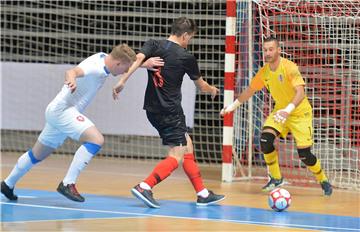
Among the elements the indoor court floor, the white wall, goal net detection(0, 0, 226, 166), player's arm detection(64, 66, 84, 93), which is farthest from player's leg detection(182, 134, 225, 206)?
the white wall

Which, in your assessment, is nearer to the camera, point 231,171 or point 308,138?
point 308,138

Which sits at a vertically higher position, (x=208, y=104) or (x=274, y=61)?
(x=274, y=61)

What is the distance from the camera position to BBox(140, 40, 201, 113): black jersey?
367 inches

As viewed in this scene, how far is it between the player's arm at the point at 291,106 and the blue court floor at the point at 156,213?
112 cm

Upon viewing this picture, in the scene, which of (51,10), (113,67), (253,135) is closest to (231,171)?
(253,135)

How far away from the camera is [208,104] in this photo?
14.2 m

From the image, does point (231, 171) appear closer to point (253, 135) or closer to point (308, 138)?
point (253, 135)

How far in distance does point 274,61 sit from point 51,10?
543 cm

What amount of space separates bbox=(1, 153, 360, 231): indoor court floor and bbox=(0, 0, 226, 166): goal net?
208 cm

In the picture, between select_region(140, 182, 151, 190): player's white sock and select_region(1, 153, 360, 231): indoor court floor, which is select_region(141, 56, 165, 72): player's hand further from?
select_region(1, 153, 360, 231): indoor court floor

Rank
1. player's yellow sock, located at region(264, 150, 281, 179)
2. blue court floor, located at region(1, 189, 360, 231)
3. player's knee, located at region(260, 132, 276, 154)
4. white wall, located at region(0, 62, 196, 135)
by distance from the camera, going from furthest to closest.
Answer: white wall, located at region(0, 62, 196, 135) < player's yellow sock, located at region(264, 150, 281, 179) < player's knee, located at region(260, 132, 276, 154) < blue court floor, located at region(1, 189, 360, 231)

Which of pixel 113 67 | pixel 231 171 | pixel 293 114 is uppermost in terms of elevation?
pixel 113 67

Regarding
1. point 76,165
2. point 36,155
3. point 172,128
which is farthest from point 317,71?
point 36,155

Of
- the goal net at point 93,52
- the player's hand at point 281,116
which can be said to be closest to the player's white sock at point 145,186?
the player's hand at point 281,116
